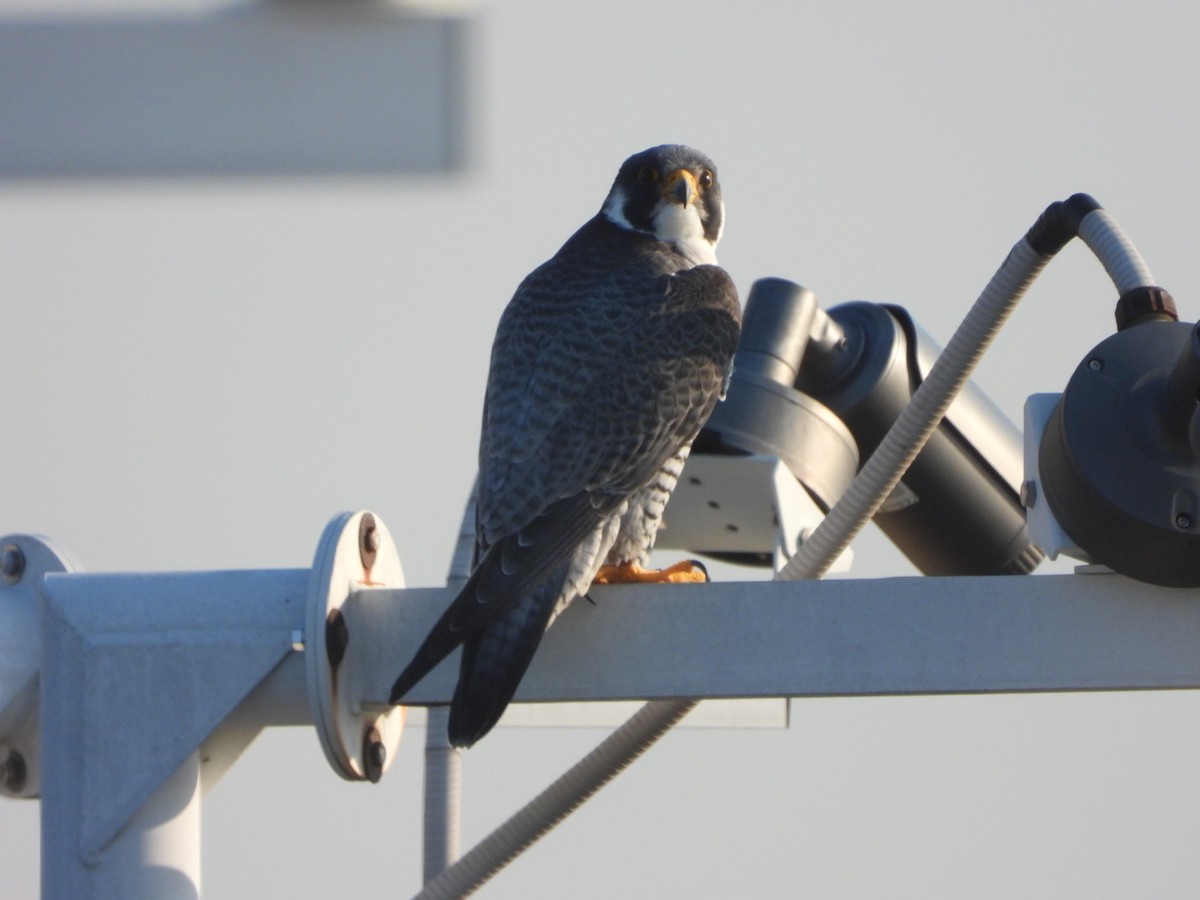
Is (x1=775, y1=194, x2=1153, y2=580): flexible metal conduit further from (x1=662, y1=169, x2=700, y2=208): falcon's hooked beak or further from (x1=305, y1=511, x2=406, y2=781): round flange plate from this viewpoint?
(x1=662, y1=169, x2=700, y2=208): falcon's hooked beak

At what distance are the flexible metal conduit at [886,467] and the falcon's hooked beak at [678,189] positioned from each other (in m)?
1.67

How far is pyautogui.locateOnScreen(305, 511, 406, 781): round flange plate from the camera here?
1.85 metres

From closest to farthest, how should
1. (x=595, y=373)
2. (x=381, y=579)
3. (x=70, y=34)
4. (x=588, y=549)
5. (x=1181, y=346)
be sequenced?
(x=70, y=34), (x=1181, y=346), (x=381, y=579), (x=588, y=549), (x=595, y=373)

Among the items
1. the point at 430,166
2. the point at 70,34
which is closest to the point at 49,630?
the point at 70,34

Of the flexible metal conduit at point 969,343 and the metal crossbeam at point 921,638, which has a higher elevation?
the flexible metal conduit at point 969,343

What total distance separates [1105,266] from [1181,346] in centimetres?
15

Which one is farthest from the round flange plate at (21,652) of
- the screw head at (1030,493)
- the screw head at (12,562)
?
the screw head at (1030,493)

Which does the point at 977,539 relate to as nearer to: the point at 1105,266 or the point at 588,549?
the point at 588,549

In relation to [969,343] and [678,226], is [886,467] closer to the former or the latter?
[969,343]

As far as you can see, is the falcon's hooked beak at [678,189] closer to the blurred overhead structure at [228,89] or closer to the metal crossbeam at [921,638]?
the metal crossbeam at [921,638]

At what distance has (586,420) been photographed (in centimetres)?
270

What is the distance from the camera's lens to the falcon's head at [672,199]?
3.63 metres

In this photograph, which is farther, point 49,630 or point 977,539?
point 977,539

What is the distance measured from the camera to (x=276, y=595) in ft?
6.23
